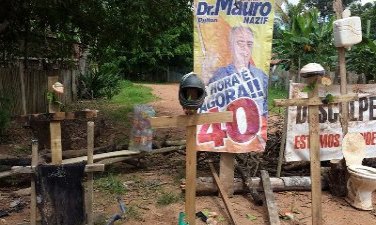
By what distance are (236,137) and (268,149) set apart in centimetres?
177

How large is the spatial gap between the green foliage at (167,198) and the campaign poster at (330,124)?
1.70 m

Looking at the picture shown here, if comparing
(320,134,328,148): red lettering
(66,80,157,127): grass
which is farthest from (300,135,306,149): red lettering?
(66,80,157,127): grass

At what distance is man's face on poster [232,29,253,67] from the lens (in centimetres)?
520

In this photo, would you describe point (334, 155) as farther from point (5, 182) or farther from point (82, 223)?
point (5, 182)

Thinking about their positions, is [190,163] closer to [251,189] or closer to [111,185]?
[251,189]

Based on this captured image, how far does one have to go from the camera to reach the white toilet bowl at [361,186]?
5.04 m

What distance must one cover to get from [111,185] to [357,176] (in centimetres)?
312

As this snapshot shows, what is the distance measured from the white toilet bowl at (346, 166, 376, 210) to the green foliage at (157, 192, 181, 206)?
2170mm

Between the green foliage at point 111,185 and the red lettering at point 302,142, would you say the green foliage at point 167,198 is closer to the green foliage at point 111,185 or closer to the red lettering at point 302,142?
the green foliage at point 111,185

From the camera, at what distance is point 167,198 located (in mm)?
5191

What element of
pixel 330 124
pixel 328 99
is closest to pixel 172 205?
pixel 328 99

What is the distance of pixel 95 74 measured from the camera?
17.5 m

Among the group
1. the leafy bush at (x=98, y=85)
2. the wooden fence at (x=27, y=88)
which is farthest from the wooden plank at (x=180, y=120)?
the leafy bush at (x=98, y=85)

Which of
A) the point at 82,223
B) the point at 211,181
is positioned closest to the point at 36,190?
the point at 82,223
